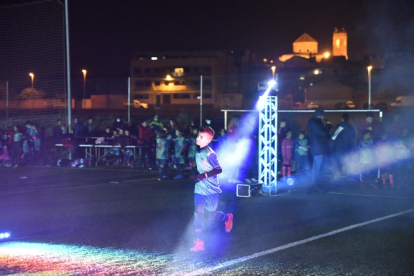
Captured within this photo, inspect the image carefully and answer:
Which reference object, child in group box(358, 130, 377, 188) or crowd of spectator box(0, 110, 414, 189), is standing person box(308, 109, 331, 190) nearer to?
crowd of spectator box(0, 110, 414, 189)

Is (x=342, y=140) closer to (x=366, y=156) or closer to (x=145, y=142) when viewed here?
(x=366, y=156)

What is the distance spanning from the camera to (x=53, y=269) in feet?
19.6

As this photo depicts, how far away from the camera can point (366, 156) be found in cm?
1418

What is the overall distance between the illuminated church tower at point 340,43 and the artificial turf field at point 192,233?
118 meters

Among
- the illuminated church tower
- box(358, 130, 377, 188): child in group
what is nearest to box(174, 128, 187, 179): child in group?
box(358, 130, 377, 188): child in group

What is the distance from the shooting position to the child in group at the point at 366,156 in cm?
1416

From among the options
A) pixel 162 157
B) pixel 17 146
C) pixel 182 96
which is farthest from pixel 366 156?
pixel 182 96

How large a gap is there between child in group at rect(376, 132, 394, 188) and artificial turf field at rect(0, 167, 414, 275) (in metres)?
0.78

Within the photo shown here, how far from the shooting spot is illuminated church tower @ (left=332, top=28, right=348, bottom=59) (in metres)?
125

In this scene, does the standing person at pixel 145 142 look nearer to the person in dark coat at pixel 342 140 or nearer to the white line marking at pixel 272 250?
the person in dark coat at pixel 342 140

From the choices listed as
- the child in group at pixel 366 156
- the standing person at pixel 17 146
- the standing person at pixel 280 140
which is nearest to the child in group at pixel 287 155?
the standing person at pixel 280 140

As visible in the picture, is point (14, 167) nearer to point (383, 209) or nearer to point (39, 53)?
point (39, 53)

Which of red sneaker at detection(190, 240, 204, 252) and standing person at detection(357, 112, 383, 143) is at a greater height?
standing person at detection(357, 112, 383, 143)

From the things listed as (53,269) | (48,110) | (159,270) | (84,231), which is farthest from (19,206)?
(48,110)
